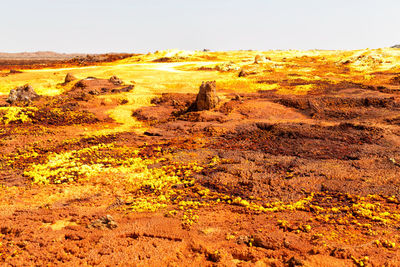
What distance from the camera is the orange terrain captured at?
7297 mm

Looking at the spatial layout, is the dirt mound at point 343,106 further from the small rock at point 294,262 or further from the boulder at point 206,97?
the small rock at point 294,262

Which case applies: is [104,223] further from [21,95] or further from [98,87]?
[98,87]

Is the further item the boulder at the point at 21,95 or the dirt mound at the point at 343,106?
the boulder at the point at 21,95

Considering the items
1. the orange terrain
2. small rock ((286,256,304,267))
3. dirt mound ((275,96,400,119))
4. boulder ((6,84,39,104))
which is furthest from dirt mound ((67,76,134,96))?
small rock ((286,256,304,267))

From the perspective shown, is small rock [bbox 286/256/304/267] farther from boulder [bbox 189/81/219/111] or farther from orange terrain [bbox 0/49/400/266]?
boulder [bbox 189/81/219/111]

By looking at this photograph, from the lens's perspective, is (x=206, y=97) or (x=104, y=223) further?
(x=206, y=97)

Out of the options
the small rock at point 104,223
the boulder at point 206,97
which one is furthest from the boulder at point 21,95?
the small rock at point 104,223

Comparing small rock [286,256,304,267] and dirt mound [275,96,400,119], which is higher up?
dirt mound [275,96,400,119]

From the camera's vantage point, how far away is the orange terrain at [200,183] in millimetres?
7297

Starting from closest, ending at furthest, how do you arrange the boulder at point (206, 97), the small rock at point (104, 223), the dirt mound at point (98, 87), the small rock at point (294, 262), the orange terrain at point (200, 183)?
1. the small rock at point (294, 262)
2. the orange terrain at point (200, 183)
3. the small rock at point (104, 223)
4. the boulder at point (206, 97)
5. the dirt mound at point (98, 87)

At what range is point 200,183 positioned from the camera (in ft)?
40.0

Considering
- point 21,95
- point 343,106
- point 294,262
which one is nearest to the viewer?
point 294,262

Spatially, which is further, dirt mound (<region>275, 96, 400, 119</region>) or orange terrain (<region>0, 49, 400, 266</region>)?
dirt mound (<region>275, 96, 400, 119</region>)

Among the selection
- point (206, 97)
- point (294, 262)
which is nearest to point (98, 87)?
point (206, 97)
